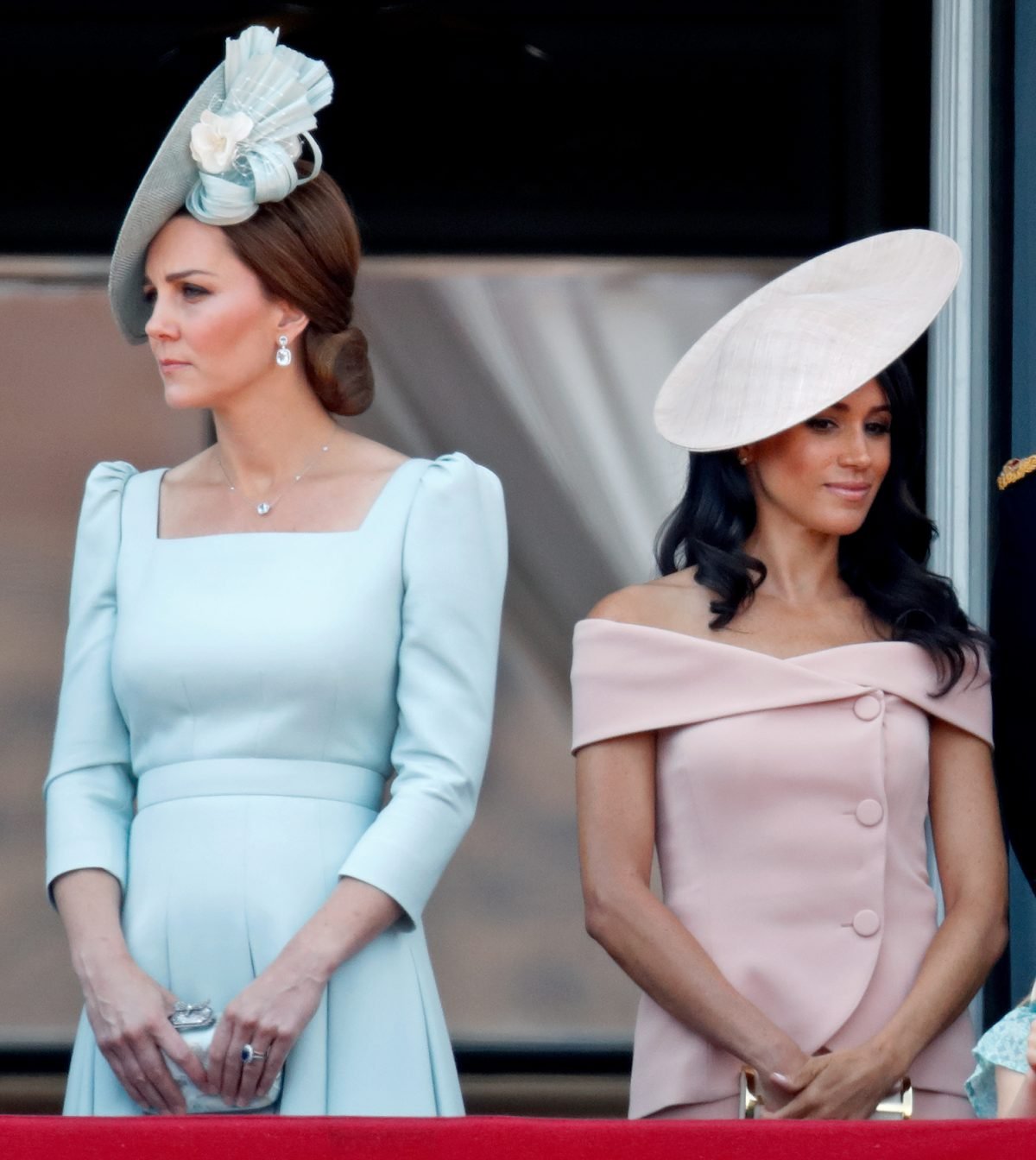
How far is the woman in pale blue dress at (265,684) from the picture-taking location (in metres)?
2.37

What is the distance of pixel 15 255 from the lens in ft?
14.1

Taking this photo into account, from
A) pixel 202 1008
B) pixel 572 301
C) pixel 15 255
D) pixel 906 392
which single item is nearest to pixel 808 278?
pixel 906 392

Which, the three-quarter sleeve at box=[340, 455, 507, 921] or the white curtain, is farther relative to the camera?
the white curtain

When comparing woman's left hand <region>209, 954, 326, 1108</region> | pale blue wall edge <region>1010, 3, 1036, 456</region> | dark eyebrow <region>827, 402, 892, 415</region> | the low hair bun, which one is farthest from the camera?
pale blue wall edge <region>1010, 3, 1036, 456</region>

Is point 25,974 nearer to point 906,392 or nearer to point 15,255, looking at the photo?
point 15,255

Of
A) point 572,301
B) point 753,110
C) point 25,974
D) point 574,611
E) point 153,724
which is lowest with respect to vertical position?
point 25,974

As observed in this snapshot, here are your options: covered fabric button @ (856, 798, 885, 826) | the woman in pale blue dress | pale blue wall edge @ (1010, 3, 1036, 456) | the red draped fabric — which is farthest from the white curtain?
the red draped fabric

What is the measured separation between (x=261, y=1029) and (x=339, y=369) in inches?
31.2

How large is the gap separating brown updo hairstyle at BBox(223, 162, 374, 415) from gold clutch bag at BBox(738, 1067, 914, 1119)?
894 millimetres

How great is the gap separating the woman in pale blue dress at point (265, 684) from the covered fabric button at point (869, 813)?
0.44 meters

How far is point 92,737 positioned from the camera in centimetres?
254

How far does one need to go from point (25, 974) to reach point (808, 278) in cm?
232

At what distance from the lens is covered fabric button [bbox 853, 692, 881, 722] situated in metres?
2.61

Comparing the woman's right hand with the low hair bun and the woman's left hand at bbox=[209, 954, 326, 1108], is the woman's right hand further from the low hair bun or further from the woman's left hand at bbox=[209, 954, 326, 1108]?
the low hair bun
